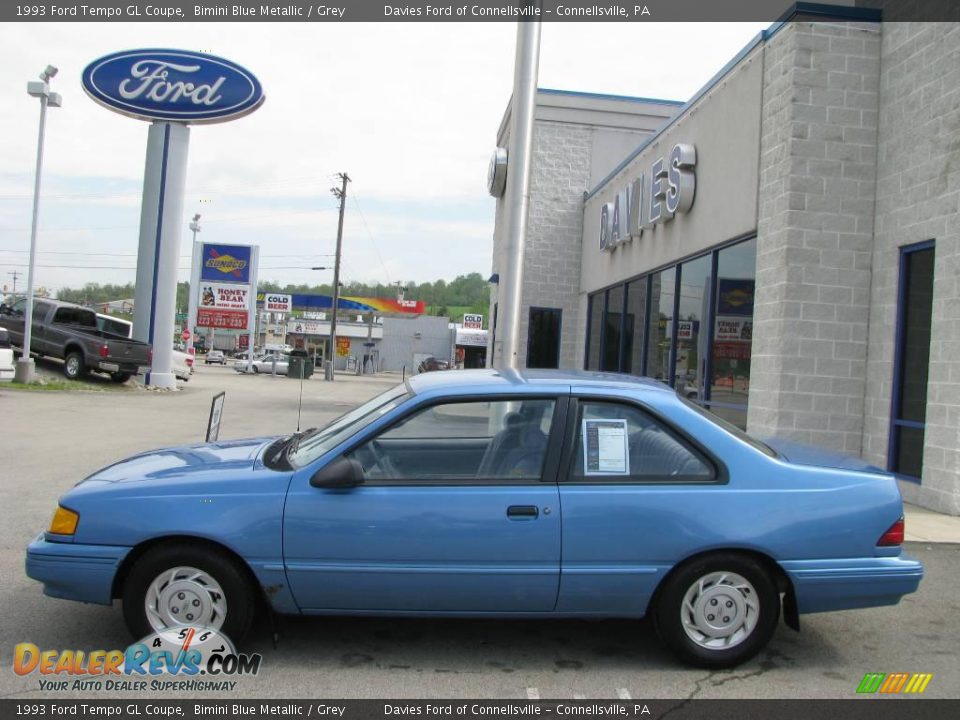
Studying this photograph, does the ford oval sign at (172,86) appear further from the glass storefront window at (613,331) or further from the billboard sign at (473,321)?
the billboard sign at (473,321)

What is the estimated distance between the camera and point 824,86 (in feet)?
32.1

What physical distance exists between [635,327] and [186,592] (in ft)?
43.9

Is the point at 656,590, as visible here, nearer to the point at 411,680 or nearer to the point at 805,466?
the point at 805,466

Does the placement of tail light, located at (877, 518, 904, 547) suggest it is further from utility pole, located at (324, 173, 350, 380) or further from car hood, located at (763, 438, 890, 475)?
utility pole, located at (324, 173, 350, 380)

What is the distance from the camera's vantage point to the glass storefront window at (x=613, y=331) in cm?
1789

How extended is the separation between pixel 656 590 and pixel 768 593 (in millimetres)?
562

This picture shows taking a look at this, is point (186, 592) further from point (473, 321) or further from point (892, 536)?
point (473, 321)

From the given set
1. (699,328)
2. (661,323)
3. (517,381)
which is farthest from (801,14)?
(517,381)

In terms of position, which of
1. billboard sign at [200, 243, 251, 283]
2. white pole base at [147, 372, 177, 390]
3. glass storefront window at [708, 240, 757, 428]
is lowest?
white pole base at [147, 372, 177, 390]

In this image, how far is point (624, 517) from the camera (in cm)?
424

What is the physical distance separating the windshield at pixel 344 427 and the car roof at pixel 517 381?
13 cm

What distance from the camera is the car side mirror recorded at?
4176mm

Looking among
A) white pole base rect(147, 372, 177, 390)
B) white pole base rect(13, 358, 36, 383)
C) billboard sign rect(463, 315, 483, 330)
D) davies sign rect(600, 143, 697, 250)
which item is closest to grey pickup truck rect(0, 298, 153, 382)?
white pole base rect(147, 372, 177, 390)

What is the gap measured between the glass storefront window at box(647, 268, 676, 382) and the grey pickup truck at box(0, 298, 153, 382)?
1443 centimetres
